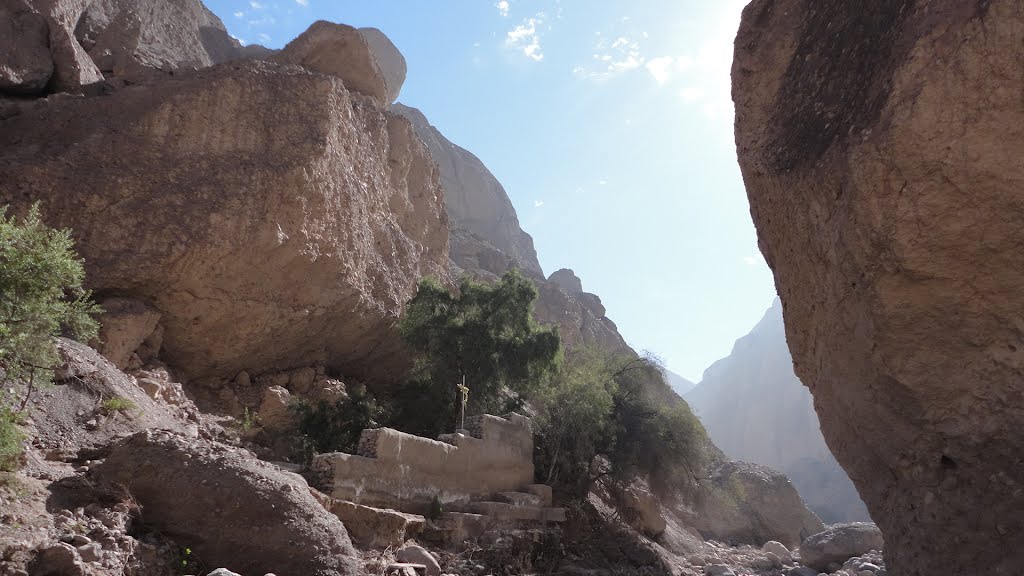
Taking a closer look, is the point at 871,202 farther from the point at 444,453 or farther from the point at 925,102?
the point at 444,453

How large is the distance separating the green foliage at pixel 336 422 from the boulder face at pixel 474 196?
3876 cm

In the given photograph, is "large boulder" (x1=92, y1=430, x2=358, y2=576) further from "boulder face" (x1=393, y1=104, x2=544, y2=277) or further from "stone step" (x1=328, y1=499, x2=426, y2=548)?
"boulder face" (x1=393, y1=104, x2=544, y2=277)

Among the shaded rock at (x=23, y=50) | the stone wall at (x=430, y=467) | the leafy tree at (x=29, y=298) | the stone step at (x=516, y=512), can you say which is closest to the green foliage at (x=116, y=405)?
the leafy tree at (x=29, y=298)

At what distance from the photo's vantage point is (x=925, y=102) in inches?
200

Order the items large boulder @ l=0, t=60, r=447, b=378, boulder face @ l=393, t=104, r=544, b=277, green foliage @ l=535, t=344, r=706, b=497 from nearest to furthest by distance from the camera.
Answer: large boulder @ l=0, t=60, r=447, b=378
green foliage @ l=535, t=344, r=706, b=497
boulder face @ l=393, t=104, r=544, b=277

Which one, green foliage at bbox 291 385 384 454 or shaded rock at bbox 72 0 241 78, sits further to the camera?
shaded rock at bbox 72 0 241 78

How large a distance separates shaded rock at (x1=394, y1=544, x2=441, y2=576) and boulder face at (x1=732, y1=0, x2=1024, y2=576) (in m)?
4.66

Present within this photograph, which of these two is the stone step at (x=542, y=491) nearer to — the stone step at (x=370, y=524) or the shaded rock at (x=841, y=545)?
the stone step at (x=370, y=524)

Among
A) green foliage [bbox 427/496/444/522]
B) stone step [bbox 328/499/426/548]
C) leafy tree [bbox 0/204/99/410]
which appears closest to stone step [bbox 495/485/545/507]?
green foliage [bbox 427/496/444/522]

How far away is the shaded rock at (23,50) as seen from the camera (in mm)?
15812

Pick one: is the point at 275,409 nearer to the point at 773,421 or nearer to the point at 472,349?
the point at 472,349

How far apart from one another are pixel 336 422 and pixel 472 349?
10.8ft

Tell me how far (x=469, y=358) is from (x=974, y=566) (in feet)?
35.6

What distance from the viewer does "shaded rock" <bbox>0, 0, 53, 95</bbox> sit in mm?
15812
